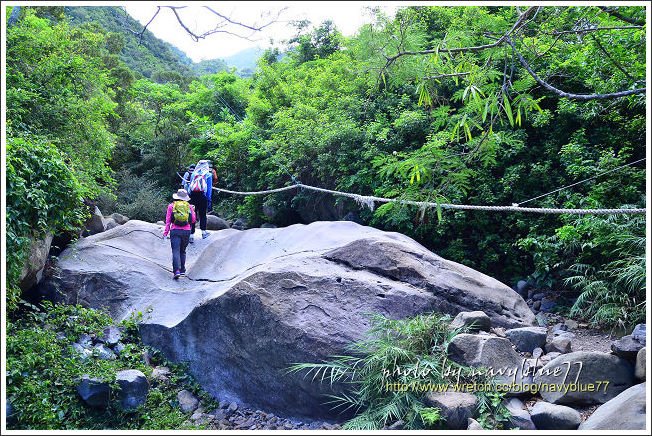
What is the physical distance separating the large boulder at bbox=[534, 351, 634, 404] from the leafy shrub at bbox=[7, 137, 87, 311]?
15.4 ft

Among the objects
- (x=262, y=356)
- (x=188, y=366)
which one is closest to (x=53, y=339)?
(x=188, y=366)

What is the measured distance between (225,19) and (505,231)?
5814 millimetres

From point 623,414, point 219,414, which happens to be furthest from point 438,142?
point 219,414

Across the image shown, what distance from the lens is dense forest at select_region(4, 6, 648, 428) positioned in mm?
3949

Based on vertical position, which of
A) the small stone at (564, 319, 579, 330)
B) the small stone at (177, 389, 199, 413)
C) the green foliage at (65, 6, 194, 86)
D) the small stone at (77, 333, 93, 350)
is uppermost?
the green foliage at (65, 6, 194, 86)

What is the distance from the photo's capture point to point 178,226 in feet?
21.3

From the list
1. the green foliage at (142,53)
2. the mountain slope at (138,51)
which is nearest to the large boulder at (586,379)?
the mountain slope at (138,51)

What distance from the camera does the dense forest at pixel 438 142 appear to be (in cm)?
395

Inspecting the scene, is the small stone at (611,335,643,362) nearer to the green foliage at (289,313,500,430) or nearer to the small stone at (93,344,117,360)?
the green foliage at (289,313,500,430)

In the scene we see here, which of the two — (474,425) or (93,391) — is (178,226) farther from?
(474,425)

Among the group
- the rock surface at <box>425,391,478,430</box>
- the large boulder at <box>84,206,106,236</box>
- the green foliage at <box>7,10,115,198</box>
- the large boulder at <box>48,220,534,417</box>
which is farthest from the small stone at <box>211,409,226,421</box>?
the large boulder at <box>84,206,106,236</box>

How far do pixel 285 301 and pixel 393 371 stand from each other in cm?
137

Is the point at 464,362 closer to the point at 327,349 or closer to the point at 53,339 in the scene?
the point at 327,349

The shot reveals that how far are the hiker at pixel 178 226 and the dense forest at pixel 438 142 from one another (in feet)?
3.63
